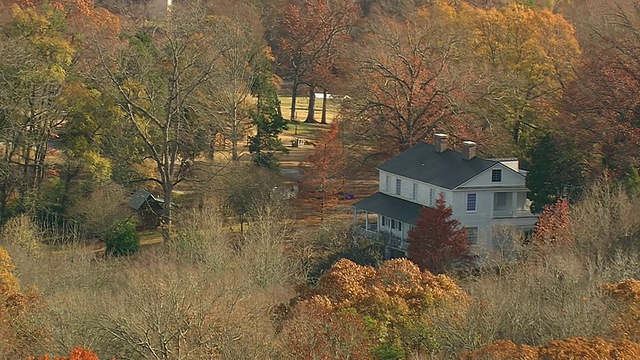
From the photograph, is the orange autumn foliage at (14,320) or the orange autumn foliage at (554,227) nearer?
the orange autumn foliage at (14,320)

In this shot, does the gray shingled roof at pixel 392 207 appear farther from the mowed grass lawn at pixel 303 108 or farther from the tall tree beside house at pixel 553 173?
the mowed grass lawn at pixel 303 108

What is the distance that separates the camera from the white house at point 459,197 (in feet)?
121

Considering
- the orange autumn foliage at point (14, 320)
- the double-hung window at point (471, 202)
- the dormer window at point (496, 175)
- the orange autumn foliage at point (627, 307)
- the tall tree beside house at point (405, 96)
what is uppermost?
the tall tree beside house at point (405, 96)

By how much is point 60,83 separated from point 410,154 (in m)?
12.7

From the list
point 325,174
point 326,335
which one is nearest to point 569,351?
point 326,335

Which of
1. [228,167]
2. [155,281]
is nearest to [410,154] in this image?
[228,167]

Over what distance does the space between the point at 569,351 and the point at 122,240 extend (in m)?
21.1

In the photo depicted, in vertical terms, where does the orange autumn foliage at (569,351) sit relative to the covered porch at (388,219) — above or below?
below

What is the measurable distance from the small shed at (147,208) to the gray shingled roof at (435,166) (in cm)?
823

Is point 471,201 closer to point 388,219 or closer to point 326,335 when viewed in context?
point 388,219

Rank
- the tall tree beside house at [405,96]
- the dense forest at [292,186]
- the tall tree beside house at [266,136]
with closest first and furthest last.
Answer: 1. the dense forest at [292,186]
2. the tall tree beside house at [266,136]
3. the tall tree beside house at [405,96]

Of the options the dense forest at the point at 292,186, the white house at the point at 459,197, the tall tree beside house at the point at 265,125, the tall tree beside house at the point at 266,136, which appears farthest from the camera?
the tall tree beside house at the point at 265,125

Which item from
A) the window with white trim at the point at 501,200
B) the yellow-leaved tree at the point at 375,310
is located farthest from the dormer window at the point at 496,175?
the yellow-leaved tree at the point at 375,310

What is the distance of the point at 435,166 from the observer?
38750 mm
